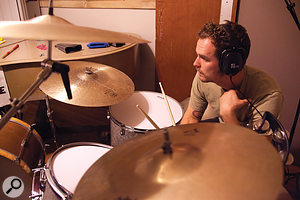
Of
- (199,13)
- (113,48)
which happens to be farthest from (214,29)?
(199,13)

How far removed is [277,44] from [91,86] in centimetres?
143

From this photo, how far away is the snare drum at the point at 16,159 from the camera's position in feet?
3.66

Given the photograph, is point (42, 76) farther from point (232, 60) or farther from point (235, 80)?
point (235, 80)

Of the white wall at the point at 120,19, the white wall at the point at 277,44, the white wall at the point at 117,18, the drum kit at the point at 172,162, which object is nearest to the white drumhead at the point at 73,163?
the drum kit at the point at 172,162

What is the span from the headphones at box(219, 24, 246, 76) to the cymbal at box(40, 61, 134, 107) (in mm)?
516

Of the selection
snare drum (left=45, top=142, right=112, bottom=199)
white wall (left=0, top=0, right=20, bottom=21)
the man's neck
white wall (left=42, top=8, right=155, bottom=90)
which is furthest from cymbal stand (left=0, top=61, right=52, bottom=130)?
white wall (left=0, top=0, right=20, bottom=21)

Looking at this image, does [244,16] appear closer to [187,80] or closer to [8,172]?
[187,80]

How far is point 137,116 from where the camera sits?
4.57ft

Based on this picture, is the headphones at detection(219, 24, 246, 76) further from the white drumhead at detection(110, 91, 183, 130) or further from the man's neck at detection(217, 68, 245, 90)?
the white drumhead at detection(110, 91, 183, 130)

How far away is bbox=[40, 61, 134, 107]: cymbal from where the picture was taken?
1143mm

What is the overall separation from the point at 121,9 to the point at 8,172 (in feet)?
5.06

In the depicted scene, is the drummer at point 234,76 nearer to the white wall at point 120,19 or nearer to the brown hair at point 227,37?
the brown hair at point 227,37

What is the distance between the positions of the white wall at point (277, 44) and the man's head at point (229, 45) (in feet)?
2.97

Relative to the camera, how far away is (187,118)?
1468mm
